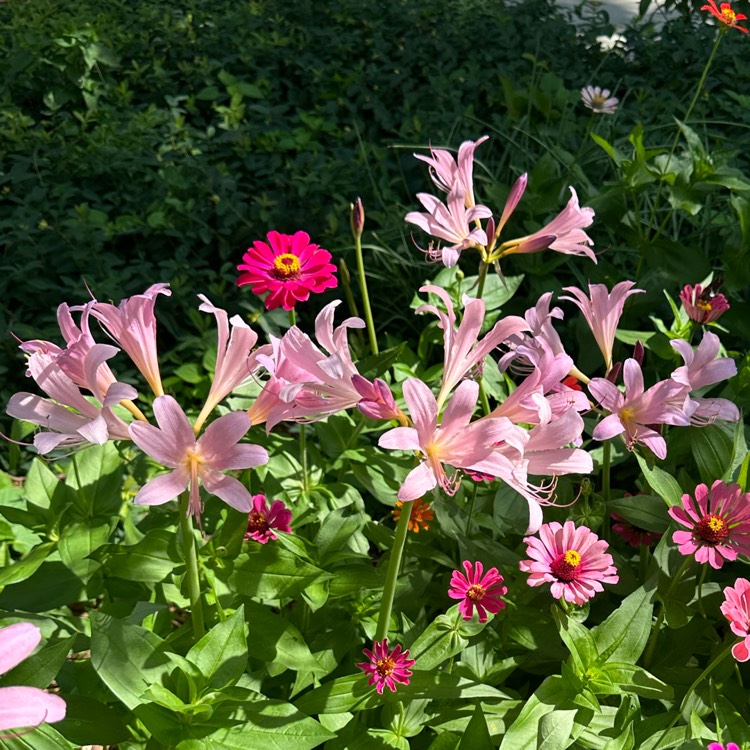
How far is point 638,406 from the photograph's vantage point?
1167mm

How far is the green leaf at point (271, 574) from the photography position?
49.4 inches

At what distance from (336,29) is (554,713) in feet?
12.7

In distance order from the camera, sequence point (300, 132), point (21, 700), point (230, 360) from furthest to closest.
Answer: point (300, 132) → point (230, 360) → point (21, 700)

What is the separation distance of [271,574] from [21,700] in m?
0.56

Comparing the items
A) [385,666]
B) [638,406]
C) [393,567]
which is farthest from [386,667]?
[638,406]

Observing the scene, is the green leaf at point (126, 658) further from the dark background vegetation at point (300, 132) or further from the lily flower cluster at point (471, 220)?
the dark background vegetation at point (300, 132)

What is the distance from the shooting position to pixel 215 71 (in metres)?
3.97

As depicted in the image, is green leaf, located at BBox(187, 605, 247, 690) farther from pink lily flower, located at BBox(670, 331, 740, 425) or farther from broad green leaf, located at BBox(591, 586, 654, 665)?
pink lily flower, located at BBox(670, 331, 740, 425)

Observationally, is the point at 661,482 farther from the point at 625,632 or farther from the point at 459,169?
the point at 459,169

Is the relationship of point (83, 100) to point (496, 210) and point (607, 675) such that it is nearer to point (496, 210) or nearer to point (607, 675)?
point (496, 210)

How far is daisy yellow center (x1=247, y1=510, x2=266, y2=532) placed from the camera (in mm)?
1323

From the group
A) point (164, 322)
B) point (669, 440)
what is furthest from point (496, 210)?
point (669, 440)

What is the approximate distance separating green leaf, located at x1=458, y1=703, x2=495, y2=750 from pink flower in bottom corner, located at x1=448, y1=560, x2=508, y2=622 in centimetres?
14

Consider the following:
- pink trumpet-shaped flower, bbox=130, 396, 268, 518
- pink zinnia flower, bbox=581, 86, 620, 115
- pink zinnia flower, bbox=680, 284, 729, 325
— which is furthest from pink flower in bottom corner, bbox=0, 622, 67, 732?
pink zinnia flower, bbox=581, 86, 620, 115
